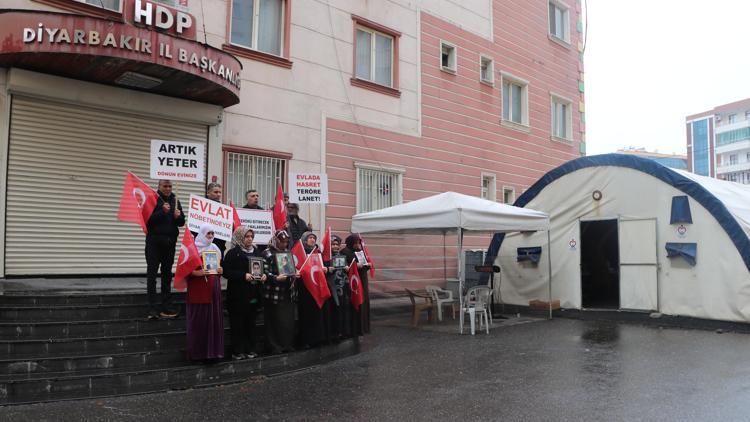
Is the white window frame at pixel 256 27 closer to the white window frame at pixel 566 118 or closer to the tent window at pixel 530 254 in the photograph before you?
the tent window at pixel 530 254

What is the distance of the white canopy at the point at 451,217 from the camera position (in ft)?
34.4

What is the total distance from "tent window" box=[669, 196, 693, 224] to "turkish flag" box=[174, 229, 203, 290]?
30.7 ft

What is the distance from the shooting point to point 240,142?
11.9 meters

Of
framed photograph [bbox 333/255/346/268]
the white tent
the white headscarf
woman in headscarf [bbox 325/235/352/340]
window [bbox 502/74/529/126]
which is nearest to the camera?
the white headscarf

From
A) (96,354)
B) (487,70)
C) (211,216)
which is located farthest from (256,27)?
(487,70)

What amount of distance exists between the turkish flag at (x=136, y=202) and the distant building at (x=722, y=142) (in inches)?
3716

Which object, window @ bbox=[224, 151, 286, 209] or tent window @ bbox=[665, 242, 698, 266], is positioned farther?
window @ bbox=[224, 151, 286, 209]

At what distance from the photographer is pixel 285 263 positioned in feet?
26.6

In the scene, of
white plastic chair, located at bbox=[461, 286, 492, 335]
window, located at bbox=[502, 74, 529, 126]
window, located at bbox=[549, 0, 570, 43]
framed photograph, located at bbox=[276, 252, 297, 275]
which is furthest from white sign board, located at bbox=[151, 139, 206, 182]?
window, located at bbox=[549, 0, 570, 43]

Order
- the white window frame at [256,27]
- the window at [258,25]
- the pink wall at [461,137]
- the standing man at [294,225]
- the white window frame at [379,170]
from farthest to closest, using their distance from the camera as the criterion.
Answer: the pink wall at [461,137]
the white window frame at [379,170]
the window at [258,25]
the white window frame at [256,27]
the standing man at [294,225]

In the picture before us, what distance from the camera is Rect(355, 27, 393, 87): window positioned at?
14.8 meters

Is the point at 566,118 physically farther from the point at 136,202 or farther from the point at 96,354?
the point at 96,354

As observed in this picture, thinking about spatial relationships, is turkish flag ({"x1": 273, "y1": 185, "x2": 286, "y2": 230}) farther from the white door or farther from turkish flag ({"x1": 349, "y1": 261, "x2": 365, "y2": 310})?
the white door

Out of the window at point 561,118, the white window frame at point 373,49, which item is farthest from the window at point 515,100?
the white window frame at point 373,49
